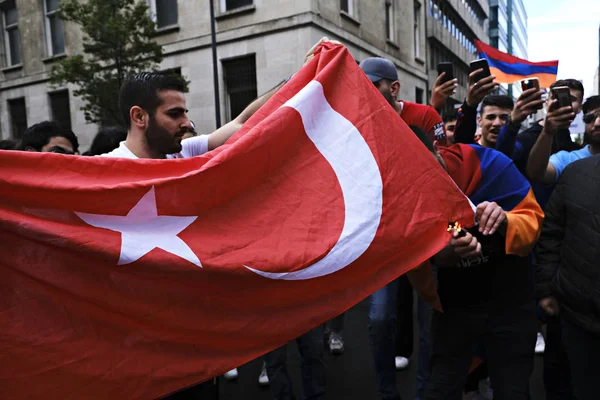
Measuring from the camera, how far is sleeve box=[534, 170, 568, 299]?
108 inches

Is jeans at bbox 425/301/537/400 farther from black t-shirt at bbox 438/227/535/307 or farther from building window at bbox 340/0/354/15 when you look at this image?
building window at bbox 340/0/354/15

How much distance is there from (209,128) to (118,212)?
13.9 metres

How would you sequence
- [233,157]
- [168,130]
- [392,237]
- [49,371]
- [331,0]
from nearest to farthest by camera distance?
1. [49,371]
2. [233,157]
3. [392,237]
4. [168,130]
5. [331,0]

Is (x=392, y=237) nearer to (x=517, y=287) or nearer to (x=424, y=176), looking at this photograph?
(x=424, y=176)

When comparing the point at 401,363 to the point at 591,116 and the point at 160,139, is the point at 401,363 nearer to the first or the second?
the point at 591,116

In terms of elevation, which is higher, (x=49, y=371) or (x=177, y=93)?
(x=177, y=93)

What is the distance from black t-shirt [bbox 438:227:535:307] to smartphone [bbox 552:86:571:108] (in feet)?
3.06

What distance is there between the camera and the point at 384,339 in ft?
11.9

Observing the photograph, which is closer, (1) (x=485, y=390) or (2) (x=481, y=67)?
(2) (x=481, y=67)

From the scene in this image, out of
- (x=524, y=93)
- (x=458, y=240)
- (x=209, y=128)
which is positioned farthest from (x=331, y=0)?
(x=458, y=240)

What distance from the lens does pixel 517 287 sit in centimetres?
257

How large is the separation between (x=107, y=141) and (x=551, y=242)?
305 cm

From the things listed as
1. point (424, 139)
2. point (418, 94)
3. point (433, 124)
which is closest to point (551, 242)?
point (424, 139)

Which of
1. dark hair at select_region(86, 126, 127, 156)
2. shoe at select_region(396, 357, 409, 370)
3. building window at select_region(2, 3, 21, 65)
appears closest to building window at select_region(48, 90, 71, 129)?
building window at select_region(2, 3, 21, 65)
